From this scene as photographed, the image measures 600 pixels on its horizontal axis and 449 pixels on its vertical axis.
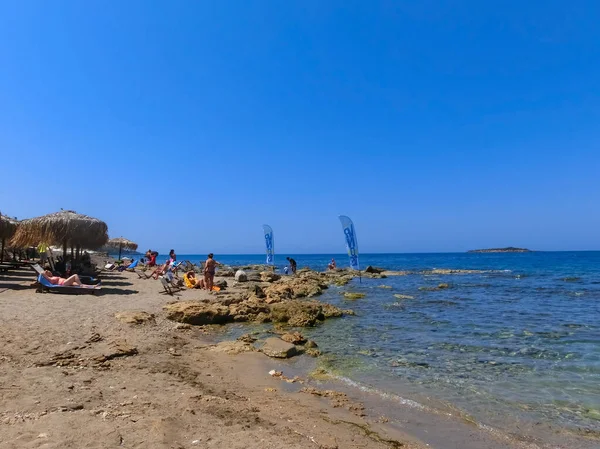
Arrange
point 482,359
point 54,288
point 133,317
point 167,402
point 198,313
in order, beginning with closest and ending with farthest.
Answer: point 167,402
point 482,359
point 133,317
point 198,313
point 54,288

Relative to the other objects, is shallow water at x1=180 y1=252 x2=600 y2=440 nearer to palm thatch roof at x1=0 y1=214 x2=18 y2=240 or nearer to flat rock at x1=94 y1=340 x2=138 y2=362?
flat rock at x1=94 y1=340 x2=138 y2=362

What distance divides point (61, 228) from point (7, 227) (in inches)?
113

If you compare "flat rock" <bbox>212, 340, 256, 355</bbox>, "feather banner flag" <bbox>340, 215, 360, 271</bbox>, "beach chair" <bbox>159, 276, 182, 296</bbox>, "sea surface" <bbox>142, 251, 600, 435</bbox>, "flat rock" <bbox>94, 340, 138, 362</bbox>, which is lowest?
"sea surface" <bbox>142, 251, 600, 435</bbox>

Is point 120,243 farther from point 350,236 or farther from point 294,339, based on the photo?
point 294,339

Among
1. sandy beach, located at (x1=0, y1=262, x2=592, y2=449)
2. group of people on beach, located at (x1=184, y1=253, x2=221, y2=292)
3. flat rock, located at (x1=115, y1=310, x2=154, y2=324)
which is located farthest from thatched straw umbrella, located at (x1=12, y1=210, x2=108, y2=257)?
sandy beach, located at (x1=0, y1=262, x2=592, y2=449)

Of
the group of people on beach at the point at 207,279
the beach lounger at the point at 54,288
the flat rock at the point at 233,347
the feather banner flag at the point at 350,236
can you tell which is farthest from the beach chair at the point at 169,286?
the feather banner flag at the point at 350,236

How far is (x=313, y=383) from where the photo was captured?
627 centimetres

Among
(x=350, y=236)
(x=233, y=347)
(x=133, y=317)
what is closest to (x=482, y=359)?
(x=233, y=347)

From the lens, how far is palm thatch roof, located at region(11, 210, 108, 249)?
50.4 feet

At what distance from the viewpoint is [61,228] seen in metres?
15.4

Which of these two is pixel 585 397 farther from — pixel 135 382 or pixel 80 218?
pixel 80 218

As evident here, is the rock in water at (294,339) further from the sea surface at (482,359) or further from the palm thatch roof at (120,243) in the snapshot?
the palm thatch roof at (120,243)

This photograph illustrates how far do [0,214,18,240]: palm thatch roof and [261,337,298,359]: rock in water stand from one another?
1393cm

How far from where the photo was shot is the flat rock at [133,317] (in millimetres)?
9338
